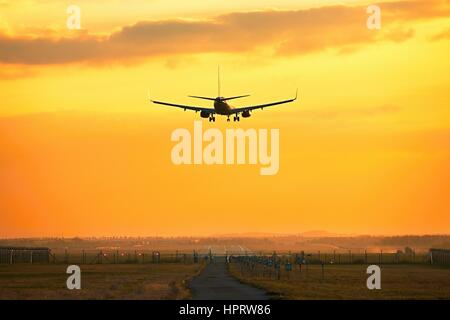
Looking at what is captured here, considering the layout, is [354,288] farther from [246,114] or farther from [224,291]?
[246,114]

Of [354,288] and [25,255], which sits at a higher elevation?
[25,255]

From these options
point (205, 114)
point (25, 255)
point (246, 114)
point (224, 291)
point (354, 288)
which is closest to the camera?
point (224, 291)

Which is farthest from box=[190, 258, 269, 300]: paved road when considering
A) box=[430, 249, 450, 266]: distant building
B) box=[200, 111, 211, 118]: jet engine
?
box=[430, 249, 450, 266]: distant building

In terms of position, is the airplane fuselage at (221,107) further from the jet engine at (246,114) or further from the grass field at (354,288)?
the grass field at (354,288)

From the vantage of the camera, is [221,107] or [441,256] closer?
[221,107]

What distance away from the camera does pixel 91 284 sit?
3073 inches

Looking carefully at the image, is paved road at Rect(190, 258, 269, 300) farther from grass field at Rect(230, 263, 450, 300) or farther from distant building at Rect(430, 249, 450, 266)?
distant building at Rect(430, 249, 450, 266)

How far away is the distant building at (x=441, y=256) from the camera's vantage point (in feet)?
436

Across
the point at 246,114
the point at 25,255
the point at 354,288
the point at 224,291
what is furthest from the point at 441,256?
the point at 224,291

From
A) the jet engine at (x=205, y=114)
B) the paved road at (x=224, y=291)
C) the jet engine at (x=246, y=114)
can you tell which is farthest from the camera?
the jet engine at (x=205, y=114)

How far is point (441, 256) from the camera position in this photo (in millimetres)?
137750

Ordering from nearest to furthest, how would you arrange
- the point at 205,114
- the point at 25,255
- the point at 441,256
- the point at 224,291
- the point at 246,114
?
the point at 224,291 → the point at 246,114 → the point at 205,114 → the point at 441,256 → the point at 25,255

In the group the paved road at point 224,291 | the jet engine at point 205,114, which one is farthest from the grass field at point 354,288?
the jet engine at point 205,114
